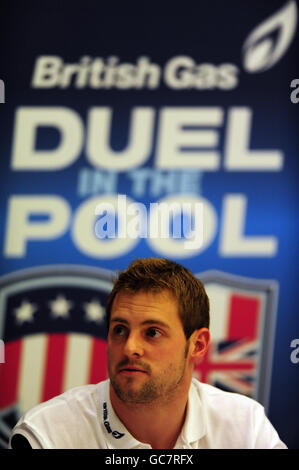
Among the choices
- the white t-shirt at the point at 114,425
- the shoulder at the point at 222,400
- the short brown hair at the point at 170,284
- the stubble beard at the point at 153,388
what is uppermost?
the short brown hair at the point at 170,284

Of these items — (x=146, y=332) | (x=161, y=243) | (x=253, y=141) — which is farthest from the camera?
(x=253, y=141)

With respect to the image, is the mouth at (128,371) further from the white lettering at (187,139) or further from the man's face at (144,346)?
the white lettering at (187,139)

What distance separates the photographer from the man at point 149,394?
1480 millimetres

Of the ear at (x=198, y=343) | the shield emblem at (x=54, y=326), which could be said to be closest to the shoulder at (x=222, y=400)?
the ear at (x=198, y=343)

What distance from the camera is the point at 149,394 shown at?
1.50 m

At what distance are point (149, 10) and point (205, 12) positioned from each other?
25 centimetres

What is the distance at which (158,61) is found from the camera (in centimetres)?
244

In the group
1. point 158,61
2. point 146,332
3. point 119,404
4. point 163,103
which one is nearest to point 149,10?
point 158,61

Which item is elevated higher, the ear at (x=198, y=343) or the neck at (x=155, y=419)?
the ear at (x=198, y=343)

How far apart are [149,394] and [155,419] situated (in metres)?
0.09

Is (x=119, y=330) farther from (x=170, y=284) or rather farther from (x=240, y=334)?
(x=240, y=334)

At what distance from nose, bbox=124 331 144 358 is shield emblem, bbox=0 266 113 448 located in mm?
810

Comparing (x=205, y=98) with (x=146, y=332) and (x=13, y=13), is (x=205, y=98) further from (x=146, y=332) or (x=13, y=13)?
(x=146, y=332)
